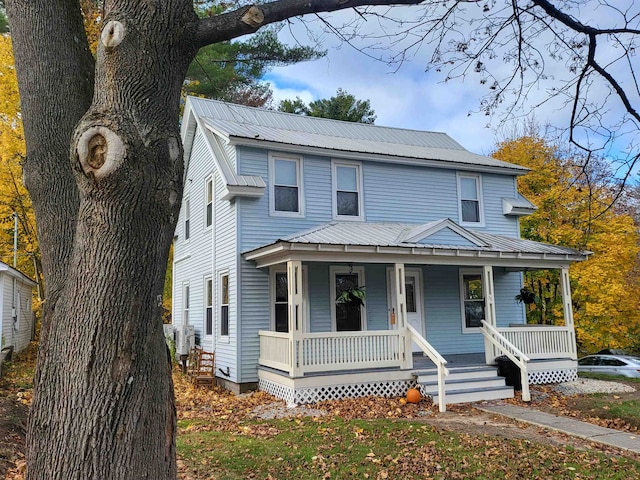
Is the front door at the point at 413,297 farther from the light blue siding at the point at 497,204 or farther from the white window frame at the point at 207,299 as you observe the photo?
the white window frame at the point at 207,299

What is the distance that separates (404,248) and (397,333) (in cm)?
189

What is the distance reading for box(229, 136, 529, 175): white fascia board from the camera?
11891mm

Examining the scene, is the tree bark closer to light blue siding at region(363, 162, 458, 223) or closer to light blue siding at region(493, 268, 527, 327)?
light blue siding at region(363, 162, 458, 223)

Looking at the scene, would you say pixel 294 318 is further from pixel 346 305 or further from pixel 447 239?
pixel 447 239

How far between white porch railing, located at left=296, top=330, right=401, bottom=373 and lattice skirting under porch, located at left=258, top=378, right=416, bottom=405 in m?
0.39

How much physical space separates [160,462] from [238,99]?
24225 millimetres

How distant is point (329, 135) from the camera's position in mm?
15047

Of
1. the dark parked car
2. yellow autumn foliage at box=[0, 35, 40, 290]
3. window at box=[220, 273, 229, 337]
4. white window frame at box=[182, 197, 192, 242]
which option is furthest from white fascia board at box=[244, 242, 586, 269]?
yellow autumn foliage at box=[0, 35, 40, 290]

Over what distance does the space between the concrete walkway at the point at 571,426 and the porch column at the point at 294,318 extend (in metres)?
3.68

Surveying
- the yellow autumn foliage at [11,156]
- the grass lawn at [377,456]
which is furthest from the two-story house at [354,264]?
the yellow autumn foliage at [11,156]

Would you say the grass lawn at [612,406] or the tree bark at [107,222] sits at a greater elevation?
the tree bark at [107,222]

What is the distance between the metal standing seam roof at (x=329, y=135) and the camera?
12750 millimetres

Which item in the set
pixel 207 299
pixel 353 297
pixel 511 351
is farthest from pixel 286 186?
pixel 511 351

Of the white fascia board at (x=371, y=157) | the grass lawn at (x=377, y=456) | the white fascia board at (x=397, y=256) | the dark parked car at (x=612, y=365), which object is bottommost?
the dark parked car at (x=612, y=365)
